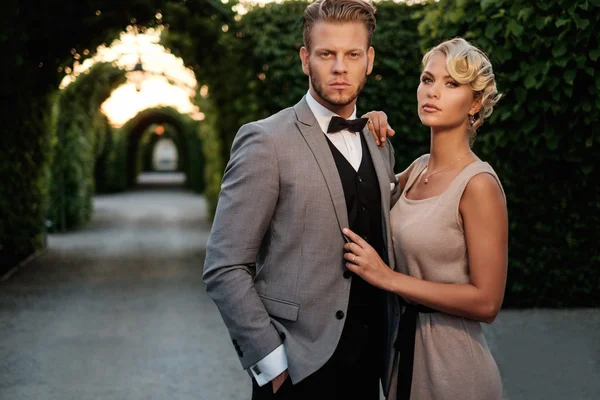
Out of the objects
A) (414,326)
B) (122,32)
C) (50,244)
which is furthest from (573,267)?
(50,244)

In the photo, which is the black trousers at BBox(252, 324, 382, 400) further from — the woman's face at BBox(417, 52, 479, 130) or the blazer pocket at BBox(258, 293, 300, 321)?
the woman's face at BBox(417, 52, 479, 130)

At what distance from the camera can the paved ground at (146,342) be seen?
5.32 m

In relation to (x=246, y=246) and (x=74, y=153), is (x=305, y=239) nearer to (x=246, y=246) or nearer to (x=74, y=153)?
(x=246, y=246)

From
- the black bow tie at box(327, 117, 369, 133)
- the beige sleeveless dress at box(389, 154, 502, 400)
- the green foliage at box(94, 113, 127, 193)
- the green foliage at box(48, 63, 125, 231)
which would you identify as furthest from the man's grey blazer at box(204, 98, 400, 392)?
the green foliage at box(94, 113, 127, 193)

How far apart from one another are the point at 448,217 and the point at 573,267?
5.20m

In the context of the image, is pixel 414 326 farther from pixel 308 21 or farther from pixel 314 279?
pixel 308 21

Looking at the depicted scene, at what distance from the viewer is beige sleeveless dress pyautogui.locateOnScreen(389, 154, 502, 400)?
2646 mm

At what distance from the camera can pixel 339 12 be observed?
2.66m

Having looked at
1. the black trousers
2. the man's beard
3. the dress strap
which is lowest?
the black trousers

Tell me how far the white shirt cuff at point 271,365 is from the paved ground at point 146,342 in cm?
266

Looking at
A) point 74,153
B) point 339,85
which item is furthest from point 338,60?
point 74,153

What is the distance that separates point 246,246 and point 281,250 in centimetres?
13

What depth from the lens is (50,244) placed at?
47.1 ft

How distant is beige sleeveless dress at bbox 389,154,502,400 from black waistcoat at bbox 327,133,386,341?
0.10 metres
